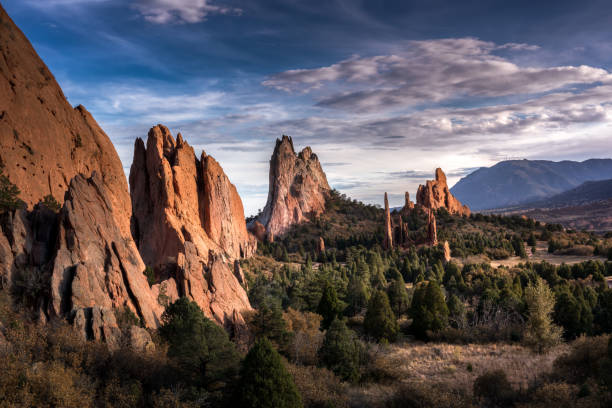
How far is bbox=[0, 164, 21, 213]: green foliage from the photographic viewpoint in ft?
90.7

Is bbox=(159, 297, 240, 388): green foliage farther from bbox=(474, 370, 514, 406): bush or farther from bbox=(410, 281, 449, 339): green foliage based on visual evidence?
bbox=(410, 281, 449, 339): green foliage

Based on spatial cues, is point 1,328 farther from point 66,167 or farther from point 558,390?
point 558,390

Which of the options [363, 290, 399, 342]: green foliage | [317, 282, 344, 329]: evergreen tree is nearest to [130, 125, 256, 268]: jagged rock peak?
[317, 282, 344, 329]: evergreen tree

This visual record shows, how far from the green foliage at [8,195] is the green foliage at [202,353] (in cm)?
1419

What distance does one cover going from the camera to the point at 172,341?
2511 centimetres

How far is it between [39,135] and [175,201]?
1324 inches

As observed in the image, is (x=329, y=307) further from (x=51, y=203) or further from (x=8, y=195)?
(x=8, y=195)

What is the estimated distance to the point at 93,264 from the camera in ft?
86.8

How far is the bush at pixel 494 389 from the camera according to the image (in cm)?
2570

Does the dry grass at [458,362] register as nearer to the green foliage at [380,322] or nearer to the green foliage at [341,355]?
the green foliage at [380,322]

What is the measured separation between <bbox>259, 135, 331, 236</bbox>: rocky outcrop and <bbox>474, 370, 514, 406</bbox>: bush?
117839 mm

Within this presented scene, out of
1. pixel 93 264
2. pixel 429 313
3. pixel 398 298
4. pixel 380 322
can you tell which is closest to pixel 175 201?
pixel 398 298

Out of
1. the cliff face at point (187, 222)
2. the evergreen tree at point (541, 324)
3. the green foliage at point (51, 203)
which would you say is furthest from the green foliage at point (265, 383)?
the evergreen tree at point (541, 324)

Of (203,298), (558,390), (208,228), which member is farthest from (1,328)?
(208,228)
